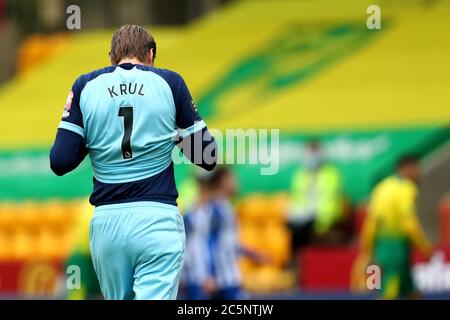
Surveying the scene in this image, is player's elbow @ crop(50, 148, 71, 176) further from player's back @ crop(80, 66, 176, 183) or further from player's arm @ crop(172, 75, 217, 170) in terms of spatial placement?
player's arm @ crop(172, 75, 217, 170)

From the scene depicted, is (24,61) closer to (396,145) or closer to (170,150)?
(396,145)

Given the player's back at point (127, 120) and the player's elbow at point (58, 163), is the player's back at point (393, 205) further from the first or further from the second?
the player's elbow at point (58, 163)

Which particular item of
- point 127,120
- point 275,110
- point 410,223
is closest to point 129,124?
point 127,120

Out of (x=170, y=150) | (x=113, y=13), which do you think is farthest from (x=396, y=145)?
(x=170, y=150)

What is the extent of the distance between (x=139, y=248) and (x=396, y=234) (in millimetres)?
7578

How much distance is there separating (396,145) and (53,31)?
12.7 meters

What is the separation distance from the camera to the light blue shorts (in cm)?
619

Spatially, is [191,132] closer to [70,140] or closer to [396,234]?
[70,140]

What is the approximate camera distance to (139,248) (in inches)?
244

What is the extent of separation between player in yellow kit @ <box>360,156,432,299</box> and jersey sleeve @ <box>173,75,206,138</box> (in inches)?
278

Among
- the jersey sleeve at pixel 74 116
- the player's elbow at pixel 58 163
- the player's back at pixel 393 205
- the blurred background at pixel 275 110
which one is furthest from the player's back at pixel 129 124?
the player's back at pixel 393 205
